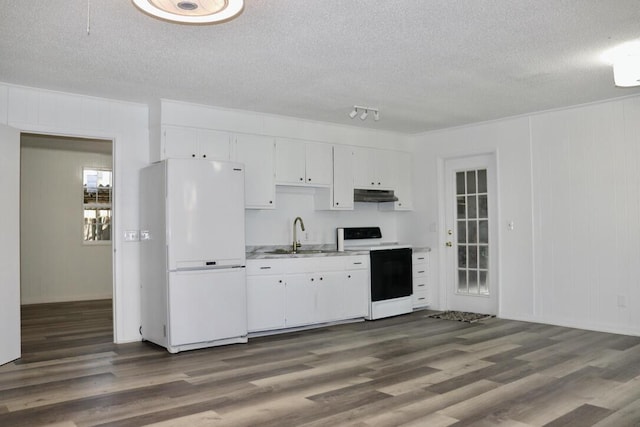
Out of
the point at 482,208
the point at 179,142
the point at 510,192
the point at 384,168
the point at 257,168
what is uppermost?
the point at 179,142

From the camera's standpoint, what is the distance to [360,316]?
6.39 metres

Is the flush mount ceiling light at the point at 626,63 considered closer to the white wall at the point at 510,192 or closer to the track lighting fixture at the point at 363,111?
the white wall at the point at 510,192

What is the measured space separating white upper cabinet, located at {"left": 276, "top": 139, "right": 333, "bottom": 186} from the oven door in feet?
3.76

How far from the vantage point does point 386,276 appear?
21.7 ft

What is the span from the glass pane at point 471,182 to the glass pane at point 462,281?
3.47 ft

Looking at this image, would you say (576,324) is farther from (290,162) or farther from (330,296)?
(290,162)

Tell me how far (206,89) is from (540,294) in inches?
168

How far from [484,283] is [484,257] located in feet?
1.08

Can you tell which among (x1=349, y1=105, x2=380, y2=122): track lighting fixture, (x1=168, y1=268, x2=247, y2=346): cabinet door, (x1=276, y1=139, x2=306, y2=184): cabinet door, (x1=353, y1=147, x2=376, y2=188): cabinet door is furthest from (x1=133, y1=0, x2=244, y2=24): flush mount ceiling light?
(x1=353, y1=147, x2=376, y2=188): cabinet door

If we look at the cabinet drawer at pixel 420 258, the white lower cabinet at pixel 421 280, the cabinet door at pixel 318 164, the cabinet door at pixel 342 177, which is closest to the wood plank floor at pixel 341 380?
the white lower cabinet at pixel 421 280

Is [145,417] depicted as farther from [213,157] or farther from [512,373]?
[213,157]

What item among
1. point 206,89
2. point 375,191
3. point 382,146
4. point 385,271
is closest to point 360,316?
point 385,271

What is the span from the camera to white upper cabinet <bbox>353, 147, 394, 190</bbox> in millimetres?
6832

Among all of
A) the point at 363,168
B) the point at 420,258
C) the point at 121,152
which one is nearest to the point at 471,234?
the point at 420,258
